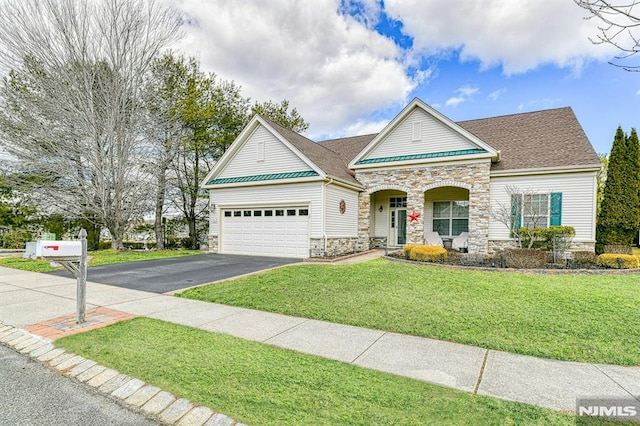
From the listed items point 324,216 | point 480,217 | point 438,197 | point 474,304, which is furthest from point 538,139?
point 474,304

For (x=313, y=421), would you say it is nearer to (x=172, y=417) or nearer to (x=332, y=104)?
(x=172, y=417)

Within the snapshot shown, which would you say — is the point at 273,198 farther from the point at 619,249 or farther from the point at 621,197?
the point at 621,197

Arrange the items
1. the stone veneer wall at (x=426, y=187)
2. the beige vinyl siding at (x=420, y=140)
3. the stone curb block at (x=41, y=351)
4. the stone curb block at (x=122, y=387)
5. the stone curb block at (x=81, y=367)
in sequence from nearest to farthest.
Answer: the stone curb block at (x=122, y=387)
the stone curb block at (x=81, y=367)
the stone curb block at (x=41, y=351)
the stone veneer wall at (x=426, y=187)
the beige vinyl siding at (x=420, y=140)

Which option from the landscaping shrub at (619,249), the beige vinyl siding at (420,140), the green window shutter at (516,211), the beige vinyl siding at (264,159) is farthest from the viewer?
the beige vinyl siding at (264,159)

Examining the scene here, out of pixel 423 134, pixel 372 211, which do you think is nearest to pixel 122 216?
pixel 372 211

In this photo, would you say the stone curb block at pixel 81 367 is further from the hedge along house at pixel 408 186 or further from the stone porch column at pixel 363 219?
the stone porch column at pixel 363 219

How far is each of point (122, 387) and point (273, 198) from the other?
39.1 ft

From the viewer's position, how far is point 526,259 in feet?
32.9

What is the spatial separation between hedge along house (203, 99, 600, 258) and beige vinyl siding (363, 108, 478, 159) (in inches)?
1.8

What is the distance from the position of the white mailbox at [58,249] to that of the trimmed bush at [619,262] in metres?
13.7

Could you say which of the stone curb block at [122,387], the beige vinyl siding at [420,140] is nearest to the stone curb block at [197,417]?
the stone curb block at [122,387]

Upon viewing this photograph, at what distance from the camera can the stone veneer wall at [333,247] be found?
1355 centimetres

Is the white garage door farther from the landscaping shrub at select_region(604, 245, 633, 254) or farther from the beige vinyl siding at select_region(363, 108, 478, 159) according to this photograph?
the landscaping shrub at select_region(604, 245, 633, 254)

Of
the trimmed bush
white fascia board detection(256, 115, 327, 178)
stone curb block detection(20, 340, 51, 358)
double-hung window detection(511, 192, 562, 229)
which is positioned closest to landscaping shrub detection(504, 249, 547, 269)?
the trimmed bush
